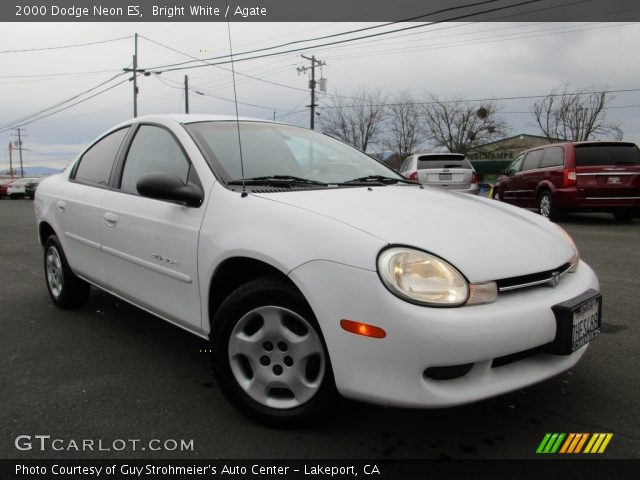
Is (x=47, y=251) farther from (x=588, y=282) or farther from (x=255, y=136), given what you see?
(x=588, y=282)

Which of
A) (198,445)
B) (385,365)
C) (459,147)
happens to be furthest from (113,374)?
(459,147)

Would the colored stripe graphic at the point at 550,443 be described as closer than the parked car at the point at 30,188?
Yes

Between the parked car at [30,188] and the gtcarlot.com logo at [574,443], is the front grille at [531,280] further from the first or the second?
the parked car at [30,188]

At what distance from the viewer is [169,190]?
99.7 inches

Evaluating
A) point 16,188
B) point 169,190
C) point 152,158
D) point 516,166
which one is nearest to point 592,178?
point 516,166

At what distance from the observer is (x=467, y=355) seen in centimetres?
184

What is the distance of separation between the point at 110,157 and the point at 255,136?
3.89 feet

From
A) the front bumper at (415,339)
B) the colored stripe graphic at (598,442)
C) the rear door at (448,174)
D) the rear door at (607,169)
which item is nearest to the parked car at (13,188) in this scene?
the rear door at (448,174)

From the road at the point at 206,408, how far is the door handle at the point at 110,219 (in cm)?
80

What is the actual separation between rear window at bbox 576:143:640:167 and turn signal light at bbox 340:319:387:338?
9.34 meters

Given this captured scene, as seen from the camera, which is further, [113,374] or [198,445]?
[113,374]

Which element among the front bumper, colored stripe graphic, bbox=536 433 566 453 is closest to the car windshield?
the front bumper

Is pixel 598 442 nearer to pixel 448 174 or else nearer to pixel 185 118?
pixel 185 118

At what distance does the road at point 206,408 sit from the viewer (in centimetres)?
213
